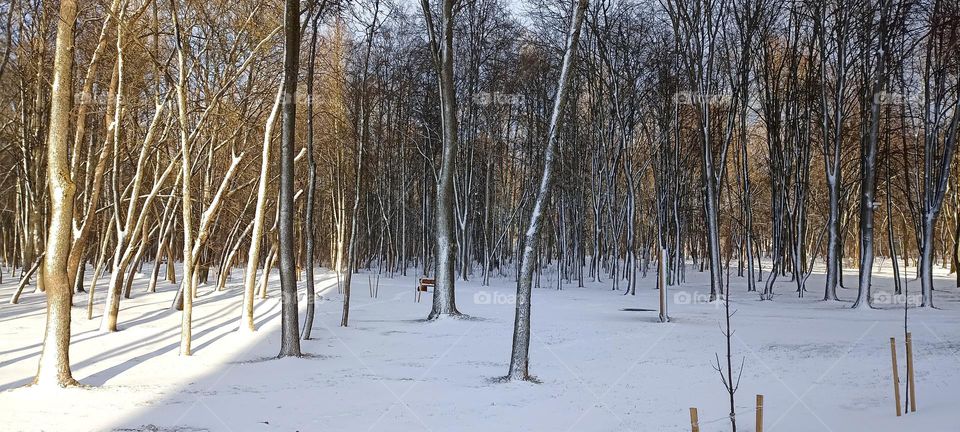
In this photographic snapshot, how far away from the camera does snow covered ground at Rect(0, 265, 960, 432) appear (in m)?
6.99

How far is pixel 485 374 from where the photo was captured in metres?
9.61

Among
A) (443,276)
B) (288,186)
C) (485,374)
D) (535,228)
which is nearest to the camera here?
(535,228)

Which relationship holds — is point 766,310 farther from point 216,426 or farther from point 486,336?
point 216,426

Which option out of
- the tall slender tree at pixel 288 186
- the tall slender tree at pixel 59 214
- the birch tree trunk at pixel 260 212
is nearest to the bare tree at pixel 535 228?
the tall slender tree at pixel 288 186

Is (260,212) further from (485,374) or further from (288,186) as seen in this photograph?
(485,374)

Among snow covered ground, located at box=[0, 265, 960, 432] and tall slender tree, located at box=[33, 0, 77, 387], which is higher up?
tall slender tree, located at box=[33, 0, 77, 387]

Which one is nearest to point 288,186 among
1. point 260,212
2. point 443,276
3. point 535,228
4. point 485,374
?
point 260,212

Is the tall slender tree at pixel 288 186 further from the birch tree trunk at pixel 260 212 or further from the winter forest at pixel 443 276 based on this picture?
the birch tree trunk at pixel 260 212

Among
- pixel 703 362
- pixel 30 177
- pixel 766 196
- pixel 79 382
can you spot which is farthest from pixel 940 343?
pixel 766 196

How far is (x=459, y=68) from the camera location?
27797 mm

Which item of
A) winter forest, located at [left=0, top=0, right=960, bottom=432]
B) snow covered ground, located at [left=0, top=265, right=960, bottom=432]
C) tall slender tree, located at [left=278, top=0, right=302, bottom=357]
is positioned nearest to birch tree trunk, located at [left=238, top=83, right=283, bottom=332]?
winter forest, located at [left=0, top=0, right=960, bottom=432]

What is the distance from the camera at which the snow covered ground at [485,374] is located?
6988 millimetres

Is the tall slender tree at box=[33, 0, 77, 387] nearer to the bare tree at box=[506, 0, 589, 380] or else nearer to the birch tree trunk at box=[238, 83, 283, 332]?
the birch tree trunk at box=[238, 83, 283, 332]

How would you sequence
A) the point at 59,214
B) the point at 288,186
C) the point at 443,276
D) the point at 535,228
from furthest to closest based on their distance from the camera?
the point at 443,276
the point at 288,186
the point at 535,228
the point at 59,214
